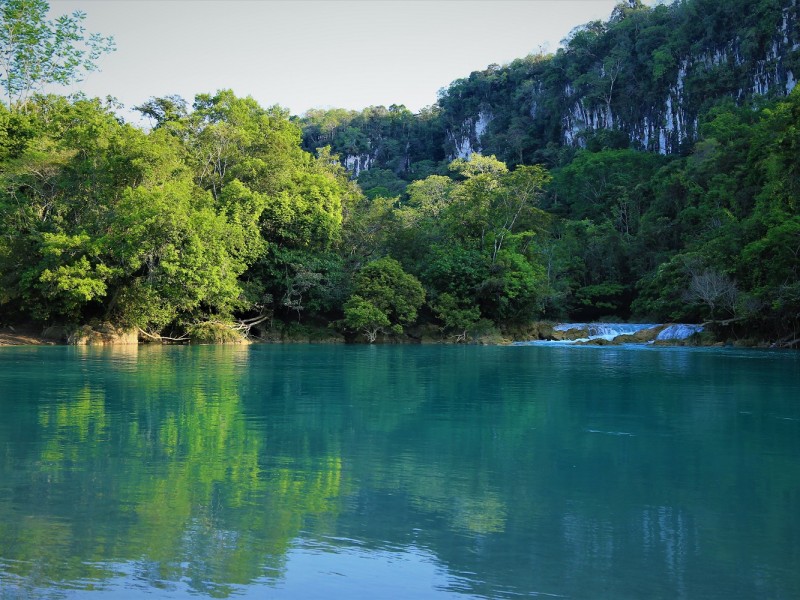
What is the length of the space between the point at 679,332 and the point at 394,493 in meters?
34.2

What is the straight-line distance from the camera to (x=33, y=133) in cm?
3662

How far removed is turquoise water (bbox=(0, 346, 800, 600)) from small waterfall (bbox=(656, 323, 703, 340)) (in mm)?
22484

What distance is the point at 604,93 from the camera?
272ft

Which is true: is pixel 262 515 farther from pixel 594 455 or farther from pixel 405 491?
pixel 594 455

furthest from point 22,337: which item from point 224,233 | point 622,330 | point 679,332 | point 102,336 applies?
point 679,332

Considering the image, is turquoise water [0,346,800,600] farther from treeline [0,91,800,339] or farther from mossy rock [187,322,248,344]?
mossy rock [187,322,248,344]

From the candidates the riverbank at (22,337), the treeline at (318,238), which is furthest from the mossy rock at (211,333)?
the riverbank at (22,337)

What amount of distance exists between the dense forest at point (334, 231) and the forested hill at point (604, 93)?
6.49 feet

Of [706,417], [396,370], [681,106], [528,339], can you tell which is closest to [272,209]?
[528,339]

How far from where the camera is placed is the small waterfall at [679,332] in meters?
38.4

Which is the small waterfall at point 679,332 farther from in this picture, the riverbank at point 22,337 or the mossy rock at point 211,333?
the riverbank at point 22,337

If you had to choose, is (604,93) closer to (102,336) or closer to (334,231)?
(334,231)

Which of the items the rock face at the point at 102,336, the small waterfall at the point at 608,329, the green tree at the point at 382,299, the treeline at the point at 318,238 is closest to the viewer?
the treeline at the point at 318,238

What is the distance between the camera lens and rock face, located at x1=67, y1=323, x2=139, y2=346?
32906 millimetres
